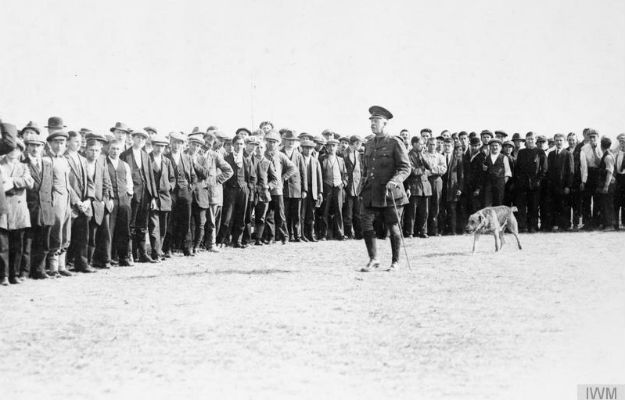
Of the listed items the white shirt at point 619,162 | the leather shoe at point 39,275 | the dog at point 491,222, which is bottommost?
the leather shoe at point 39,275

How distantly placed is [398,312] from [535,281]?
276cm

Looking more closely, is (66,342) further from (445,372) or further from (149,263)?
(149,263)

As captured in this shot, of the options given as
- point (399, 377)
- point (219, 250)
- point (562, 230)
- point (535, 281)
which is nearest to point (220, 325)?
point (399, 377)

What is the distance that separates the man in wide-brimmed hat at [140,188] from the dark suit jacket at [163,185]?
0.17 m

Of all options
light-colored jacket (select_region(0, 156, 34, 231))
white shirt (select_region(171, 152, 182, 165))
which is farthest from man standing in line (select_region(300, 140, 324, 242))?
light-colored jacket (select_region(0, 156, 34, 231))

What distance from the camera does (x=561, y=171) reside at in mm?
17453

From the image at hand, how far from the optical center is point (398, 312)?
761 centimetres

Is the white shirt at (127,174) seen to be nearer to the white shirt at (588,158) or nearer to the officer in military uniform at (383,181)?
the officer in military uniform at (383,181)

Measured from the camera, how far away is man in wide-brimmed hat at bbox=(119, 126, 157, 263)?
488 inches

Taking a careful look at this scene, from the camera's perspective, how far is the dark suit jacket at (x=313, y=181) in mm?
16172

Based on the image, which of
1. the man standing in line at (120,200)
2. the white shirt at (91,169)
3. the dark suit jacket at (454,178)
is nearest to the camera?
the white shirt at (91,169)

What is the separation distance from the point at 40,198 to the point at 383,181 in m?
4.92

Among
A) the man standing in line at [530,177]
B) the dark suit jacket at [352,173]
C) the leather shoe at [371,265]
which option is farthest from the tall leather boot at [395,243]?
the man standing in line at [530,177]

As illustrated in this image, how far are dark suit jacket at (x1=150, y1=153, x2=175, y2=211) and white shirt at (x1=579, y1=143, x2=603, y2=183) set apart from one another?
1000 centimetres
